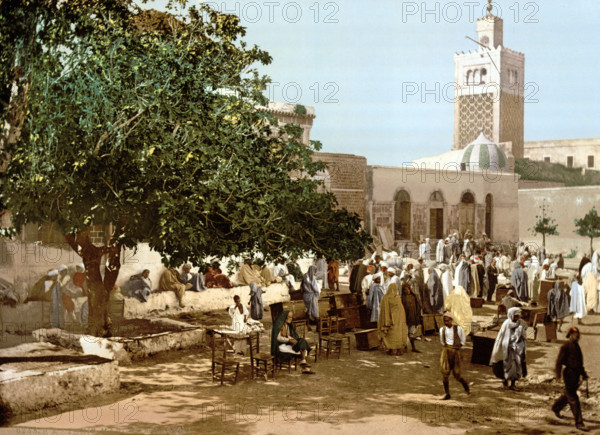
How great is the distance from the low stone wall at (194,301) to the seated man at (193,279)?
160 millimetres

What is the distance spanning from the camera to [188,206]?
8930 millimetres

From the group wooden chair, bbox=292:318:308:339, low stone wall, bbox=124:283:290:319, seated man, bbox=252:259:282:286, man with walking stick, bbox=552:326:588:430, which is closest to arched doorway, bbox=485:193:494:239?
seated man, bbox=252:259:282:286

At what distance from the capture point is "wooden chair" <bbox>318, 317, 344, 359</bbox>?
11.1 m

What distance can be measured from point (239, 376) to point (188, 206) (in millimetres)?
2863

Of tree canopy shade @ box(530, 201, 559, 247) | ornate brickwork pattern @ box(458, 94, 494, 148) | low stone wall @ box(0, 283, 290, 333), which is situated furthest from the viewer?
ornate brickwork pattern @ box(458, 94, 494, 148)

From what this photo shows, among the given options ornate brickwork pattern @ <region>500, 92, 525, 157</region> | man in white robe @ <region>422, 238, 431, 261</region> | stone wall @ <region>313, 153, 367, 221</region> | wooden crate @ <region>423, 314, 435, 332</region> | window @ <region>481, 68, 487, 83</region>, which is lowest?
wooden crate @ <region>423, 314, 435, 332</region>

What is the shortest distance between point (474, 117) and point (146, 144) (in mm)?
45178

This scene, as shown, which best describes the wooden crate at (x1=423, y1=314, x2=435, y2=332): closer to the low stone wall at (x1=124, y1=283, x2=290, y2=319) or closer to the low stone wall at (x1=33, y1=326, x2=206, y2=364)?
the low stone wall at (x1=33, y1=326, x2=206, y2=364)

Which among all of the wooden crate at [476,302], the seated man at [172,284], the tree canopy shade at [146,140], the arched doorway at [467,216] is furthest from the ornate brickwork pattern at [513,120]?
the tree canopy shade at [146,140]

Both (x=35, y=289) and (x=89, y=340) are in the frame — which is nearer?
(x=89, y=340)

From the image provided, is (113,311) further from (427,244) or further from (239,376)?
(427,244)

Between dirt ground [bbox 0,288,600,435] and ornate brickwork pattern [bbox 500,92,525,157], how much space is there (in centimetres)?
4142

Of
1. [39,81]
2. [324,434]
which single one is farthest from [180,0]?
[324,434]

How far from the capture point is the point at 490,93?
166 feet
